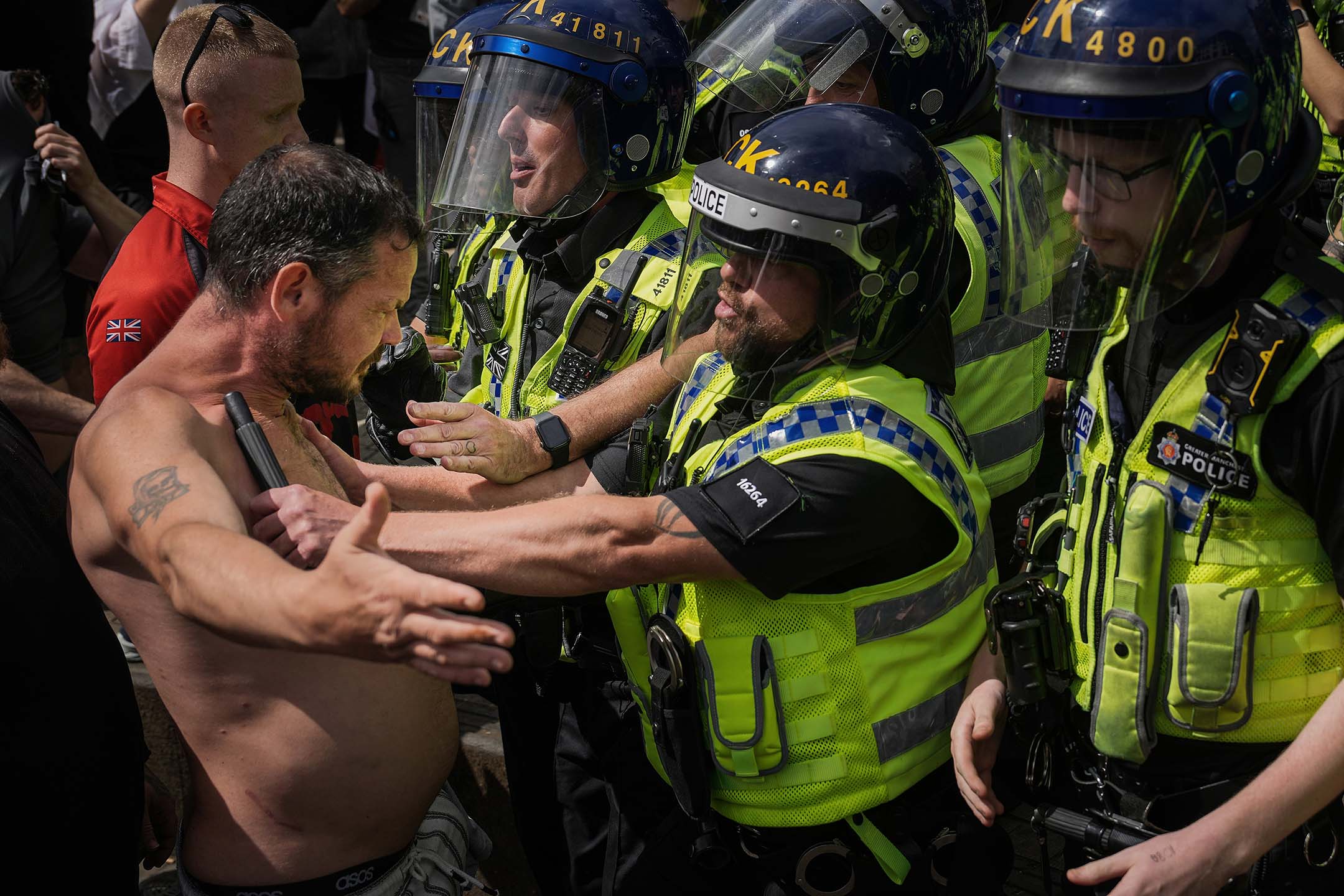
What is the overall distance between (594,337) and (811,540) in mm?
1201

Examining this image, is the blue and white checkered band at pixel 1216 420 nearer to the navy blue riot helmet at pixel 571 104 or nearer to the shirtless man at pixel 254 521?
the shirtless man at pixel 254 521

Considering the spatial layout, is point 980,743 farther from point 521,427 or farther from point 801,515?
point 521,427

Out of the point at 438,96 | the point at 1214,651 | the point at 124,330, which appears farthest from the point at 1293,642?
the point at 438,96

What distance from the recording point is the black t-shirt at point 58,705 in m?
2.42

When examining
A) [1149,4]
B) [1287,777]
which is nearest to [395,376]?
[1149,4]

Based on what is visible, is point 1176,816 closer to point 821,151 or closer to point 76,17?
point 821,151

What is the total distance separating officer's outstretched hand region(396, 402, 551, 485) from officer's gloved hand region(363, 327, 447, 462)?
69 cm

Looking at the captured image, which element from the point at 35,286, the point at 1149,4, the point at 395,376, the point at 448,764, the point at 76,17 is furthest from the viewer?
the point at 76,17

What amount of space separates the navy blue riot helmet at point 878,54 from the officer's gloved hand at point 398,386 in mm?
1205

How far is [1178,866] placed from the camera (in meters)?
1.94

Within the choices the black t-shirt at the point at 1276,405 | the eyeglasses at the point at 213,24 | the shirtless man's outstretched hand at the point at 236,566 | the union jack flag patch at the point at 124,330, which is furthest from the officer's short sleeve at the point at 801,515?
the eyeglasses at the point at 213,24

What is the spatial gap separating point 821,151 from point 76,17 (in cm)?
494

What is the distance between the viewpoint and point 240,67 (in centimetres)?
384

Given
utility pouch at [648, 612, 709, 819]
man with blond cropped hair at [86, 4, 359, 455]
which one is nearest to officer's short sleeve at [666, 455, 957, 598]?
utility pouch at [648, 612, 709, 819]
